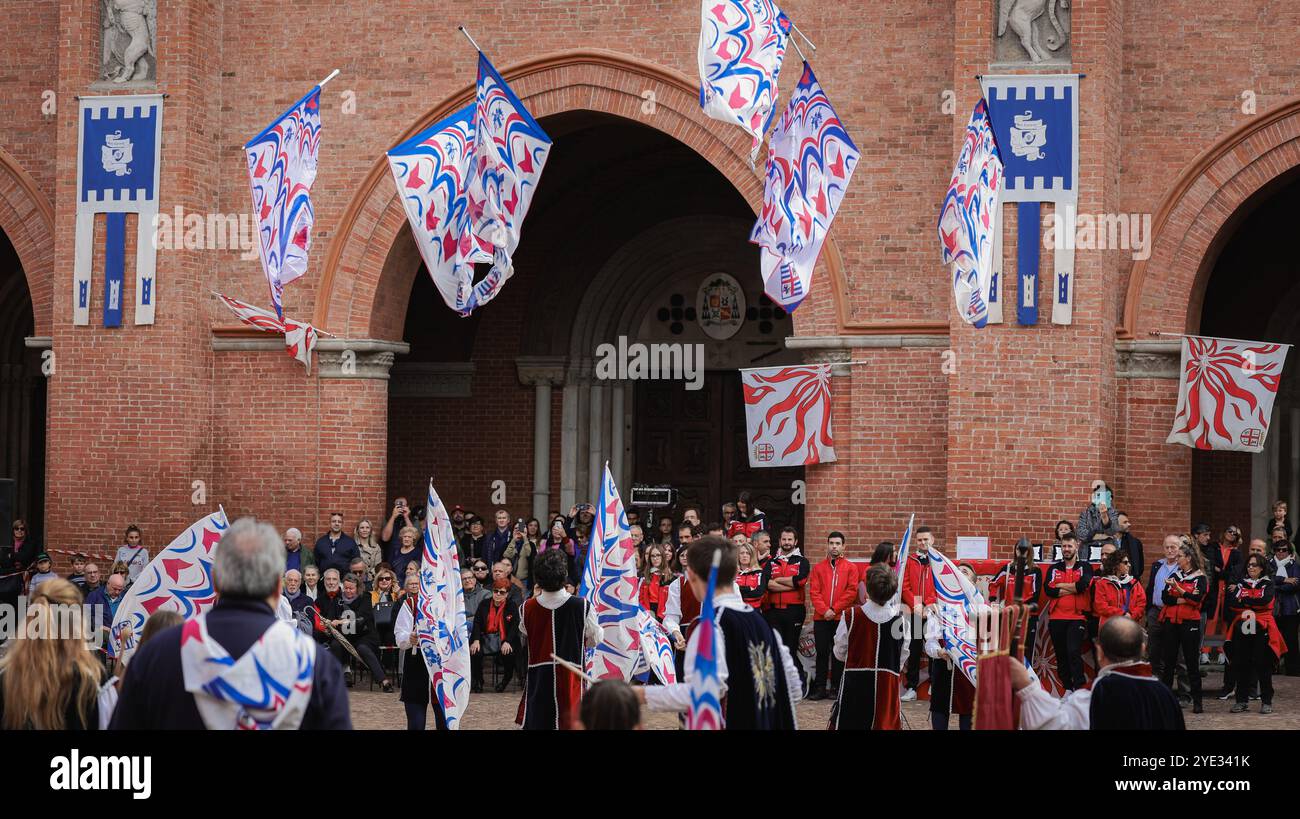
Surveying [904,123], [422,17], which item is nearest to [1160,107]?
[904,123]

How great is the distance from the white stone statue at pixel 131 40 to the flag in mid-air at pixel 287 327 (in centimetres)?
273

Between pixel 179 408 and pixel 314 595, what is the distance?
11.3 ft

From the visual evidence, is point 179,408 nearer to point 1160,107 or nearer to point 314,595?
point 314,595

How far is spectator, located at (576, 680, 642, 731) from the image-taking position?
19.0ft

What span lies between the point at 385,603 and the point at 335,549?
142cm

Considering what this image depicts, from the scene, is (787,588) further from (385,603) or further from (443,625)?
(443,625)

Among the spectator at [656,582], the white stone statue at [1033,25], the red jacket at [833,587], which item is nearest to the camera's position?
the red jacket at [833,587]

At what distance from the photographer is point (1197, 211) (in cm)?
1648

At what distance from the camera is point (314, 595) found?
52.2ft

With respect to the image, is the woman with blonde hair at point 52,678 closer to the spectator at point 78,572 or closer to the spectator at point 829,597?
the spectator at point 829,597

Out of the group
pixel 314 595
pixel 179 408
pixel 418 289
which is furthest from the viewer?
pixel 418 289

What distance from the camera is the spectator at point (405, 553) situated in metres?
17.1

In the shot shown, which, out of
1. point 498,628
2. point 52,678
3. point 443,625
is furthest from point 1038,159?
point 52,678

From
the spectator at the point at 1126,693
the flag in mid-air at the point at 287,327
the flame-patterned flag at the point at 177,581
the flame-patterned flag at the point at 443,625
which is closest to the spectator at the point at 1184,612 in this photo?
the flame-patterned flag at the point at 443,625
